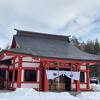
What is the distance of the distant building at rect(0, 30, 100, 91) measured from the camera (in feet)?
62.4

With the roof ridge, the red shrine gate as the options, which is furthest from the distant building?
the roof ridge

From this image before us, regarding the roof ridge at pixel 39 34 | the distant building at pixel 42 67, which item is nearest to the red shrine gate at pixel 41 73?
the distant building at pixel 42 67

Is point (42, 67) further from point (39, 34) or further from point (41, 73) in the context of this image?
point (39, 34)

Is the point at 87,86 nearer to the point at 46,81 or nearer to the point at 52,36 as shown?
the point at 46,81

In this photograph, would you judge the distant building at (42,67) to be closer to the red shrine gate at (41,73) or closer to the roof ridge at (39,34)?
the red shrine gate at (41,73)

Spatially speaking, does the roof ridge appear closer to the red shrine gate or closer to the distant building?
the distant building

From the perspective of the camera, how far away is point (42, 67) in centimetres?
2020

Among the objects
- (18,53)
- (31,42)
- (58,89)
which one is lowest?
(58,89)

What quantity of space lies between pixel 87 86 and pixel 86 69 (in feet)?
5.37

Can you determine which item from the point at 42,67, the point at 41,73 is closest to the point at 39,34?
the point at 42,67

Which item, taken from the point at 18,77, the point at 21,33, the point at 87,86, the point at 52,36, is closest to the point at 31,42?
the point at 21,33

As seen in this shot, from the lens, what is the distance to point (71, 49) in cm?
2447

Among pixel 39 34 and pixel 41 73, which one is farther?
pixel 39 34

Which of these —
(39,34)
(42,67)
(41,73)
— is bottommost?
(41,73)
